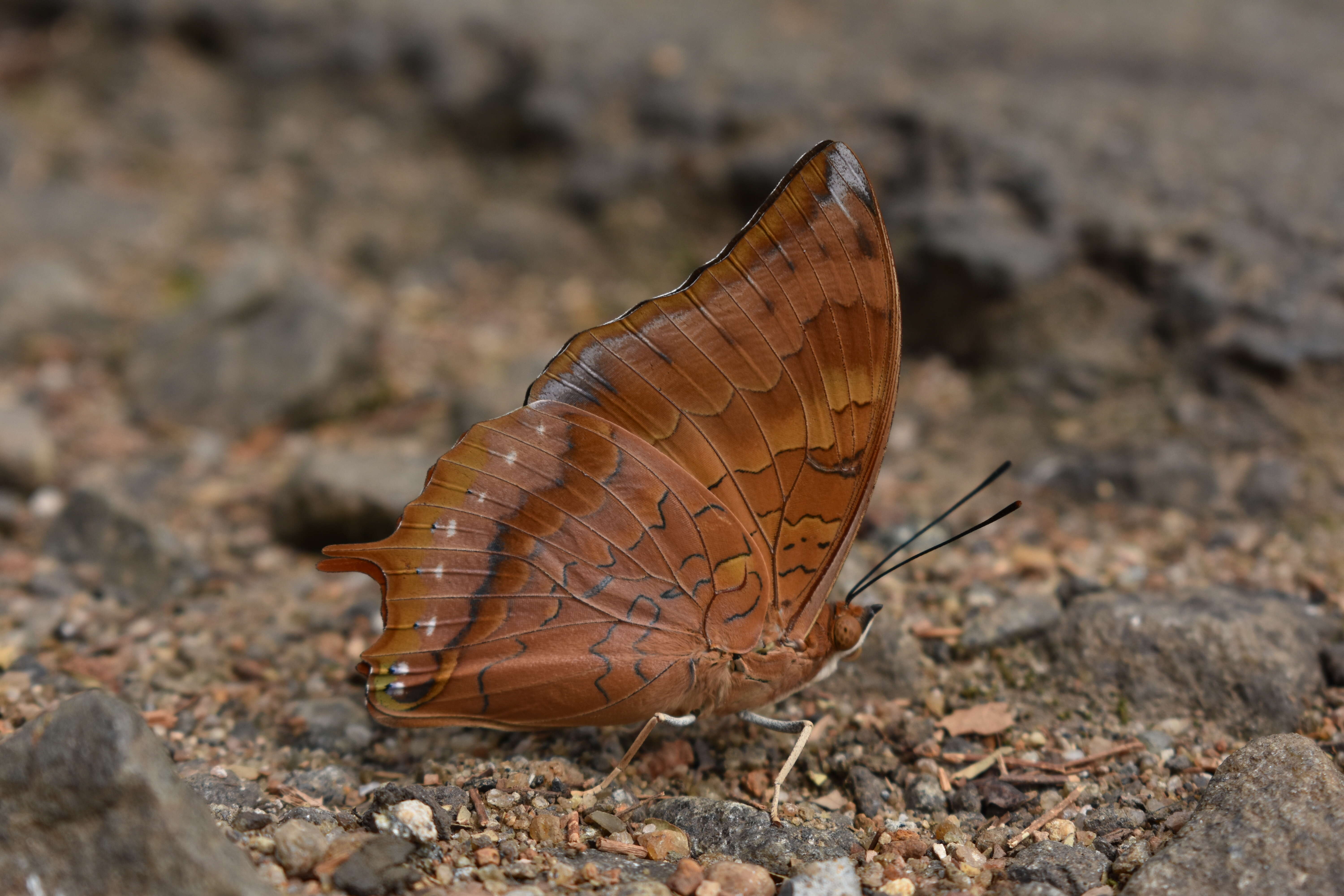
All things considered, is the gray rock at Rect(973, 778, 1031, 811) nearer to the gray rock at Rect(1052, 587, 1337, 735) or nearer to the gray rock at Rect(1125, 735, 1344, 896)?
the gray rock at Rect(1125, 735, 1344, 896)

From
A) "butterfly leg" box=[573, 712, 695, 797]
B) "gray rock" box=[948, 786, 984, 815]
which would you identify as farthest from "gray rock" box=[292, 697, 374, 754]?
"gray rock" box=[948, 786, 984, 815]

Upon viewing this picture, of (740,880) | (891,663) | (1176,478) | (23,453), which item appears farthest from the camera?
(23,453)

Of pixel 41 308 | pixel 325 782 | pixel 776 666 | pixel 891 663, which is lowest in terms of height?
pixel 325 782

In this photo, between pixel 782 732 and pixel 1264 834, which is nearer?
pixel 1264 834

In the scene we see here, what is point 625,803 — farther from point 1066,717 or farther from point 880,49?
point 880,49

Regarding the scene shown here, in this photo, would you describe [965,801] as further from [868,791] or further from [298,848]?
[298,848]

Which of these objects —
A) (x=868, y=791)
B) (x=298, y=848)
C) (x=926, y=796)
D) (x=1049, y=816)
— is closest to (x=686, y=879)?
(x=868, y=791)

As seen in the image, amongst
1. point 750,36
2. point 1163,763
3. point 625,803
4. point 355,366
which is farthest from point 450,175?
point 1163,763

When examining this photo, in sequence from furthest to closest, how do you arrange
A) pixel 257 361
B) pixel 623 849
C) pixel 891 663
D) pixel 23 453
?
1. pixel 257 361
2. pixel 23 453
3. pixel 891 663
4. pixel 623 849
